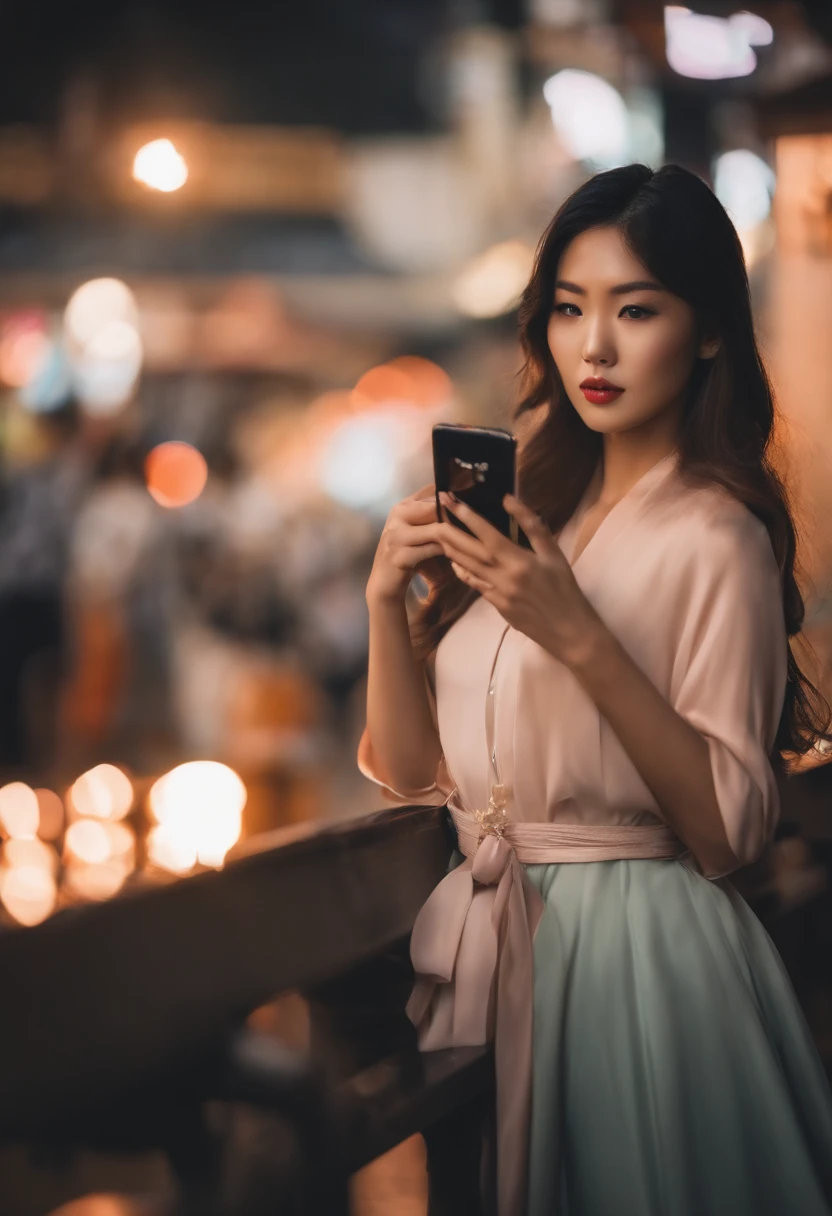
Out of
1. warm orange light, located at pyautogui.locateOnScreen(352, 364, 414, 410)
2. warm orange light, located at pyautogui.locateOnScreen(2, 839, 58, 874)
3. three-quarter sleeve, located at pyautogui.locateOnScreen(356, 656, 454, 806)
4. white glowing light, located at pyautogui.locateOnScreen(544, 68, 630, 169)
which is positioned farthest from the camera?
warm orange light, located at pyautogui.locateOnScreen(352, 364, 414, 410)

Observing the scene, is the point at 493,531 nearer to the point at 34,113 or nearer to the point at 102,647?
the point at 102,647

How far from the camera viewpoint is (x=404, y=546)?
7.30ft

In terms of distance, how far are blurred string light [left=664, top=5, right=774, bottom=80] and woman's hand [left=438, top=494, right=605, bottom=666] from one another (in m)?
6.22

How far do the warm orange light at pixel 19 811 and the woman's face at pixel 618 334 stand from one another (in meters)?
5.25

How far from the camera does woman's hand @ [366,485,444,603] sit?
220cm

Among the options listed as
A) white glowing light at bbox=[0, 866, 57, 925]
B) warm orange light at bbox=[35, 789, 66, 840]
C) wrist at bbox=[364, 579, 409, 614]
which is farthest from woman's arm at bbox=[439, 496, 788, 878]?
warm orange light at bbox=[35, 789, 66, 840]

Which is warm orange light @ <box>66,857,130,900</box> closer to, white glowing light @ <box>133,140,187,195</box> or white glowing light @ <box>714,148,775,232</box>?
white glowing light @ <box>133,140,187,195</box>

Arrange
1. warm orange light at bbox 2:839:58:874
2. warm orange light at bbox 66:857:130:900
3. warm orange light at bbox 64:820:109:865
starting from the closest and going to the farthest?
warm orange light at bbox 66:857:130:900 < warm orange light at bbox 2:839:58:874 < warm orange light at bbox 64:820:109:865

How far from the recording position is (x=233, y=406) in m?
20.7

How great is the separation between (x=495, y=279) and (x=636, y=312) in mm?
15750

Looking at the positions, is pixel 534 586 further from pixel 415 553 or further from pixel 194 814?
pixel 194 814

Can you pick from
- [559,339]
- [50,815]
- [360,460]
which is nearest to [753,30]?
[50,815]

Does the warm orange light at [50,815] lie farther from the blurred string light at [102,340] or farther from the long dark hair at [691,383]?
the blurred string light at [102,340]

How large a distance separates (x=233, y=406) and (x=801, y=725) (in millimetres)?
18890
